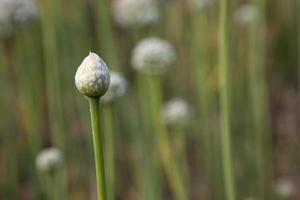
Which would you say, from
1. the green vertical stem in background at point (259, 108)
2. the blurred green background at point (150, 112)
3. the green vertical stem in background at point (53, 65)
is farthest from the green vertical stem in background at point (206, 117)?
the green vertical stem in background at point (53, 65)

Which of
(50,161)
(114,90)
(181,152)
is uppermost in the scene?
(114,90)

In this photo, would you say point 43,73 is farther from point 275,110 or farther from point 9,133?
point 275,110

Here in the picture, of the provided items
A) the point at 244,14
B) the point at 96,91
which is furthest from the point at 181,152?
the point at 96,91

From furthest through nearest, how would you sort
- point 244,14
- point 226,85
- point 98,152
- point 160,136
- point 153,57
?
point 244,14, point 160,136, point 153,57, point 226,85, point 98,152

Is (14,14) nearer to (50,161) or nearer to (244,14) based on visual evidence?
(50,161)

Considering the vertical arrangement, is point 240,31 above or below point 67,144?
above

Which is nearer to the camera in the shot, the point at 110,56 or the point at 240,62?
the point at 110,56

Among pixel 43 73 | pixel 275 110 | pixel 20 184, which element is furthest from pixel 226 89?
pixel 275 110
